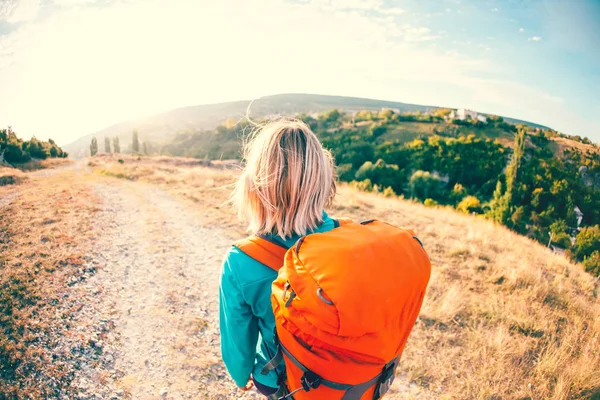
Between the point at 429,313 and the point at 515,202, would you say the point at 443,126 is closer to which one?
the point at 515,202

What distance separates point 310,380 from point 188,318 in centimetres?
363

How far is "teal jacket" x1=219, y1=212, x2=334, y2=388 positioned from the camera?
1333 millimetres

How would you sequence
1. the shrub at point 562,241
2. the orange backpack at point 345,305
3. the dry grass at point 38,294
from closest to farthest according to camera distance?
the orange backpack at point 345,305 → the dry grass at point 38,294 → the shrub at point 562,241

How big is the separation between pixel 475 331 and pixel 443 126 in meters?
77.4

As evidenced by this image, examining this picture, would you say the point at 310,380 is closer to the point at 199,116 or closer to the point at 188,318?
the point at 188,318

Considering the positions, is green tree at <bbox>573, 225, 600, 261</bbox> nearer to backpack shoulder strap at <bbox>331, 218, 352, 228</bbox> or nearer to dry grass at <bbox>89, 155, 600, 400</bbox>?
dry grass at <bbox>89, 155, 600, 400</bbox>

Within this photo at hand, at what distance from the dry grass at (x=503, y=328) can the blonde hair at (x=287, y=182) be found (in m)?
0.25

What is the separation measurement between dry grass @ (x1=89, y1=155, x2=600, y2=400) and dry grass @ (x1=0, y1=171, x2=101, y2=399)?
283 centimetres

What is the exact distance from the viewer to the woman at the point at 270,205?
1359 millimetres

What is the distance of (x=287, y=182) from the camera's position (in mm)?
1377

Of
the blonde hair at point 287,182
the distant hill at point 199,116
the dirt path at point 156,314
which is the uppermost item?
the distant hill at point 199,116

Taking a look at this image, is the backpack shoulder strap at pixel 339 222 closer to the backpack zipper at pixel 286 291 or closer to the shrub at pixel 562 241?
the backpack zipper at pixel 286 291

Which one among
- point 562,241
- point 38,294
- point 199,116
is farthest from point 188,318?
point 199,116

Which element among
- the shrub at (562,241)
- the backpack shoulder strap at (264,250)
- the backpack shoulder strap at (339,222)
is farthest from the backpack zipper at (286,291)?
the shrub at (562,241)
